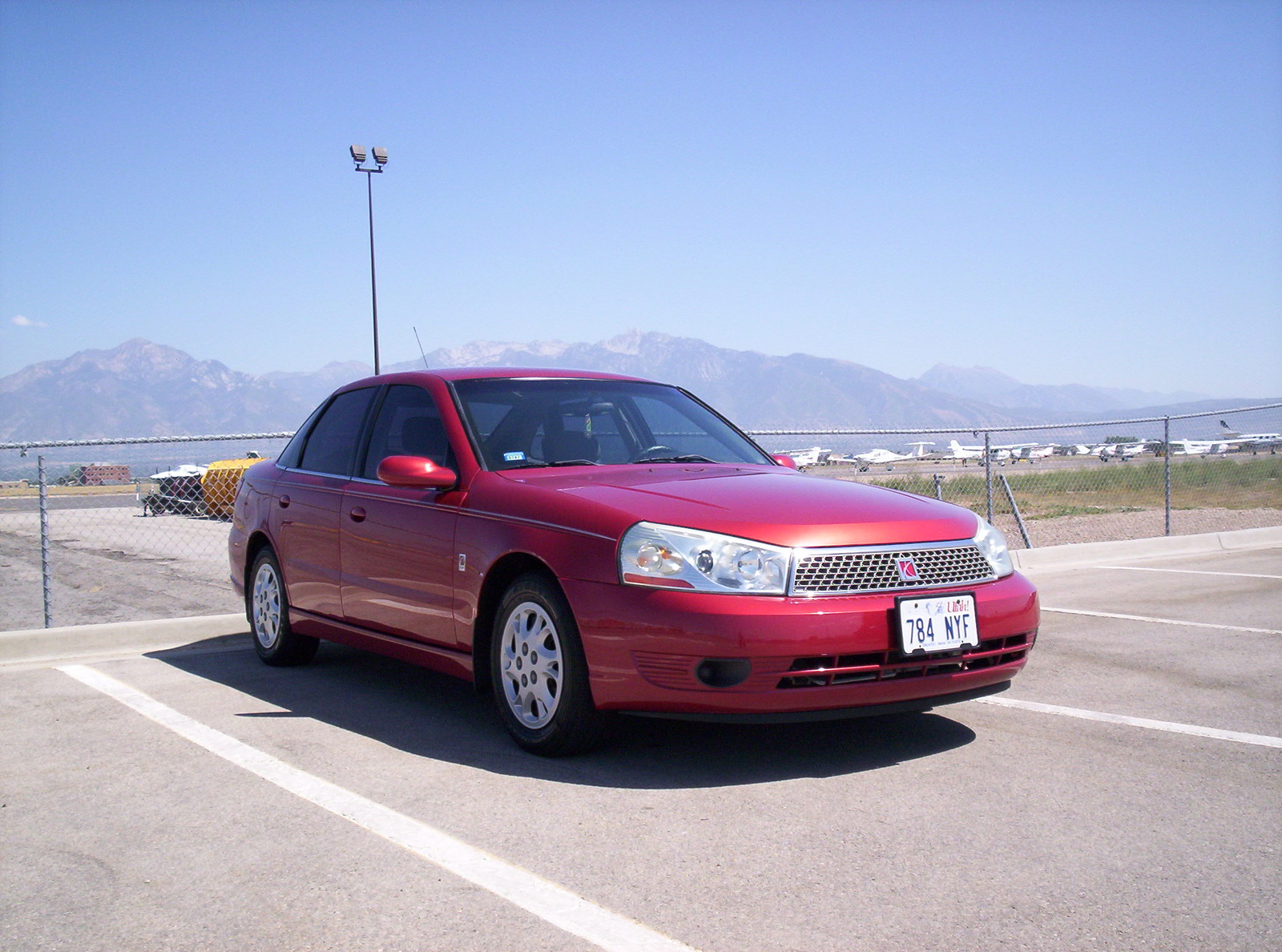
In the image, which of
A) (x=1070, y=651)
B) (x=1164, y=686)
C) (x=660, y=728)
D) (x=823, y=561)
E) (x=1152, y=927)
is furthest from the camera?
(x=1070, y=651)

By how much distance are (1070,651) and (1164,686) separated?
1.01 metres

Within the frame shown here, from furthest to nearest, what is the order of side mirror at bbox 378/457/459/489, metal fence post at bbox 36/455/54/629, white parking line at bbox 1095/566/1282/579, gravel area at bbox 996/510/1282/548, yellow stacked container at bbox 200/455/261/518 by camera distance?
yellow stacked container at bbox 200/455/261/518
gravel area at bbox 996/510/1282/548
white parking line at bbox 1095/566/1282/579
metal fence post at bbox 36/455/54/629
side mirror at bbox 378/457/459/489

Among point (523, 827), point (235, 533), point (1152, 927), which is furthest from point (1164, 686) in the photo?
point (235, 533)

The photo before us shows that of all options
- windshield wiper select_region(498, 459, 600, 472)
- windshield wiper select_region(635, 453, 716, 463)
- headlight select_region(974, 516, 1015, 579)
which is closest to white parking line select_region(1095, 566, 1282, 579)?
headlight select_region(974, 516, 1015, 579)

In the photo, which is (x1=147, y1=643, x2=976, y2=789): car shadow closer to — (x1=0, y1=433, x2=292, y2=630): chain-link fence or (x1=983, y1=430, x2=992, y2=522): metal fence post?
(x1=0, y1=433, x2=292, y2=630): chain-link fence

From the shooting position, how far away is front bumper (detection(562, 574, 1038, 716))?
3879mm

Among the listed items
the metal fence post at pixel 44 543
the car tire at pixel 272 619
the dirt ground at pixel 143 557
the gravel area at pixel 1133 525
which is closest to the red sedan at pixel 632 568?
the car tire at pixel 272 619

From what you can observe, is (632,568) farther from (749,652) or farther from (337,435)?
(337,435)

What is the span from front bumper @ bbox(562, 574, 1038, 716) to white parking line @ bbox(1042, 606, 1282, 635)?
13.1 ft

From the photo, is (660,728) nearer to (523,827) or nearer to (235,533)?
(523,827)

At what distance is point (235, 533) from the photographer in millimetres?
7211

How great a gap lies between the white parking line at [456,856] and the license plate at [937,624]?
1.63m

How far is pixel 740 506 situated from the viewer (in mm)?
4297

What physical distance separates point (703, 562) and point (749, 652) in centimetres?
36
